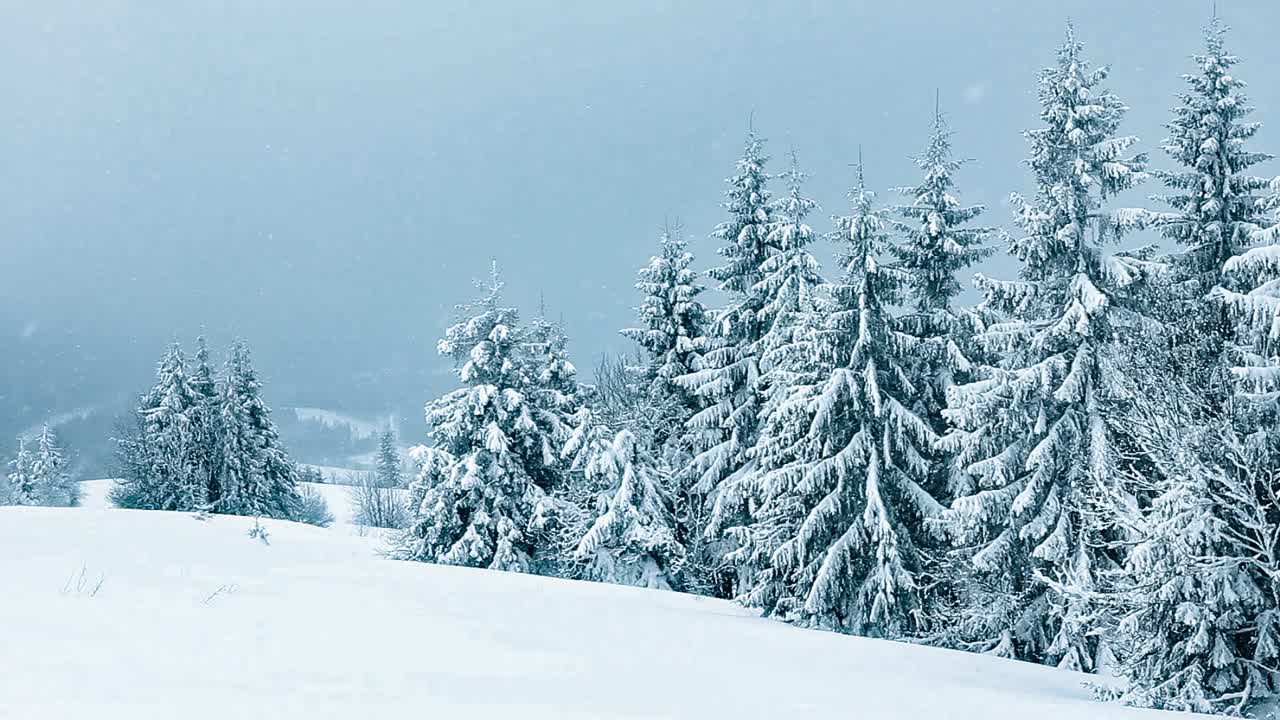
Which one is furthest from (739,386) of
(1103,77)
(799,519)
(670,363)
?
(1103,77)

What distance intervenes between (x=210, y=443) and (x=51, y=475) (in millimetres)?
28593

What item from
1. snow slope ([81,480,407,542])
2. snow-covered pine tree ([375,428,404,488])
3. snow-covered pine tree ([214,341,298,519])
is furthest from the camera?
snow-covered pine tree ([375,428,404,488])

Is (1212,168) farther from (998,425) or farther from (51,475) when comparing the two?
(51,475)

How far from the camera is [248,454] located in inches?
1718

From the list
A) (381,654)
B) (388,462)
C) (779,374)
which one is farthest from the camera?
(388,462)

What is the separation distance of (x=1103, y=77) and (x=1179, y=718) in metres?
16.5

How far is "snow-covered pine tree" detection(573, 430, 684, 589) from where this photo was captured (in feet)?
89.5

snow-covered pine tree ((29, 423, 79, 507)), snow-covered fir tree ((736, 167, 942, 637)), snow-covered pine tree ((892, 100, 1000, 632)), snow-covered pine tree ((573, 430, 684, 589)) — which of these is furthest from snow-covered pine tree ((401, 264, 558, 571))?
snow-covered pine tree ((29, 423, 79, 507))

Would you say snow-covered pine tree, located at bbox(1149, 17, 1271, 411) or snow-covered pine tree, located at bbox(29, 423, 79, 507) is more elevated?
snow-covered pine tree, located at bbox(1149, 17, 1271, 411)

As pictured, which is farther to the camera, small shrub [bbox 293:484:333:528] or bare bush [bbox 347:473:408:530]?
bare bush [bbox 347:473:408:530]

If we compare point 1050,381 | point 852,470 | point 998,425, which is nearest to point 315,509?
point 852,470

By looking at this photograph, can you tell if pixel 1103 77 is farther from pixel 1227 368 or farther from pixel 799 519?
pixel 799 519

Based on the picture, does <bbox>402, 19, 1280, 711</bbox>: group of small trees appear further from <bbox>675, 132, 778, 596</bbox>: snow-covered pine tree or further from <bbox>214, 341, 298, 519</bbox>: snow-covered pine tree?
<bbox>214, 341, 298, 519</bbox>: snow-covered pine tree

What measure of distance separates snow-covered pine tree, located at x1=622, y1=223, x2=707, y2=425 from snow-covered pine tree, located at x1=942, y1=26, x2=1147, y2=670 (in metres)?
10.6
